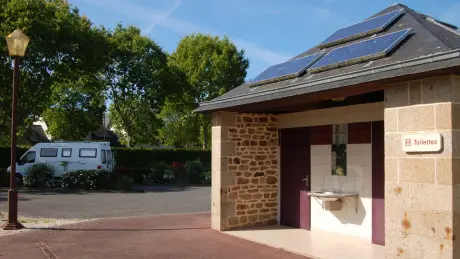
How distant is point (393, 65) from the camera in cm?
606

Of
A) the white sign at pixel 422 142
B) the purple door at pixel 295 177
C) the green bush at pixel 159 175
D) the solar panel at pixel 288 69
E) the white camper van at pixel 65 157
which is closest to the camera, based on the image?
the white sign at pixel 422 142

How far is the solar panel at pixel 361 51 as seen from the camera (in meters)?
7.09

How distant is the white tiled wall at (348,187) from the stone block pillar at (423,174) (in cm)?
257

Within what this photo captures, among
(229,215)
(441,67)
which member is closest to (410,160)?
(441,67)

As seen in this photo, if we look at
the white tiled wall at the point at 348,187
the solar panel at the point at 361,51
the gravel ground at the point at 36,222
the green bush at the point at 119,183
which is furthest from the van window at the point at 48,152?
the solar panel at the point at 361,51

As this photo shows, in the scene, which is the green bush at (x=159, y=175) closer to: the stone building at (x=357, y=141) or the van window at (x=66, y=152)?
the van window at (x=66, y=152)

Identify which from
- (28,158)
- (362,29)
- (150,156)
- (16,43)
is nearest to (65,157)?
(28,158)

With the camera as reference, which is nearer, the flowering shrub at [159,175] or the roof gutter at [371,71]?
the roof gutter at [371,71]

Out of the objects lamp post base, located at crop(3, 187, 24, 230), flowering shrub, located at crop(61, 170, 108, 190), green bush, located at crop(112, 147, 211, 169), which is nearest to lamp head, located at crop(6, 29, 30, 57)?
lamp post base, located at crop(3, 187, 24, 230)

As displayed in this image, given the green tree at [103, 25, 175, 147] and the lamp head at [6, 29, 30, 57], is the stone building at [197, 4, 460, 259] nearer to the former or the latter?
the lamp head at [6, 29, 30, 57]

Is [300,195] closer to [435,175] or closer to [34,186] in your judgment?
[435,175]

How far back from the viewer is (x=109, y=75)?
98.7 ft

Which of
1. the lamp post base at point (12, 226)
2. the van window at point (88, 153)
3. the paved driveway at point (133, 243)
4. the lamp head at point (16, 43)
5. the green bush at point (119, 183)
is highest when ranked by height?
the lamp head at point (16, 43)

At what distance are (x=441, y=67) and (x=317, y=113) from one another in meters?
4.63
